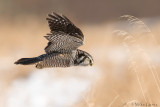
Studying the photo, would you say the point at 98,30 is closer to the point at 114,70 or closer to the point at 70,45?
the point at 114,70

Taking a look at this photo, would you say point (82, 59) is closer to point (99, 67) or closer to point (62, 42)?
point (62, 42)

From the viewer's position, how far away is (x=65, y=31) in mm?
6027

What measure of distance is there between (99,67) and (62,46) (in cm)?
287

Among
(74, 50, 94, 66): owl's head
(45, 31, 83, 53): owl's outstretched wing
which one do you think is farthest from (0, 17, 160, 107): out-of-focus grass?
(45, 31, 83, 53): owl's outstretched wing

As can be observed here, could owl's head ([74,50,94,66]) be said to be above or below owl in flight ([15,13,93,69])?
below

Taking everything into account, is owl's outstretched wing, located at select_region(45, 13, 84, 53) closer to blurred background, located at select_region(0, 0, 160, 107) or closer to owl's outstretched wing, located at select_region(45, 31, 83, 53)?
owl's outstretched wing, located at select_region(45, 31, 83, 53)

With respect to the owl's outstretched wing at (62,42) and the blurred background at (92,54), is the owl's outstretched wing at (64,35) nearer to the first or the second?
the owl's outstretched wing at (62,42)

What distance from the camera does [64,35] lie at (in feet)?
19.7

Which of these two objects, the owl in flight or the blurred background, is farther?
the blurred background

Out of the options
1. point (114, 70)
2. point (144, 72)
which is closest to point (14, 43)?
point (114, 70)

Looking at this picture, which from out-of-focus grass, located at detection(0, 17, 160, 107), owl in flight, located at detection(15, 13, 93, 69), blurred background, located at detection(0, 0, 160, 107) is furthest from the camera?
blurred background, located at detection(0, 0, 160, 107)

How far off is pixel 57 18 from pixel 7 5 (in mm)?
5523

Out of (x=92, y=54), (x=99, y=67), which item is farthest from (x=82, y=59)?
(x=92, y=54)

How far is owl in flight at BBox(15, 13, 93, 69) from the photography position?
5.99 metres
